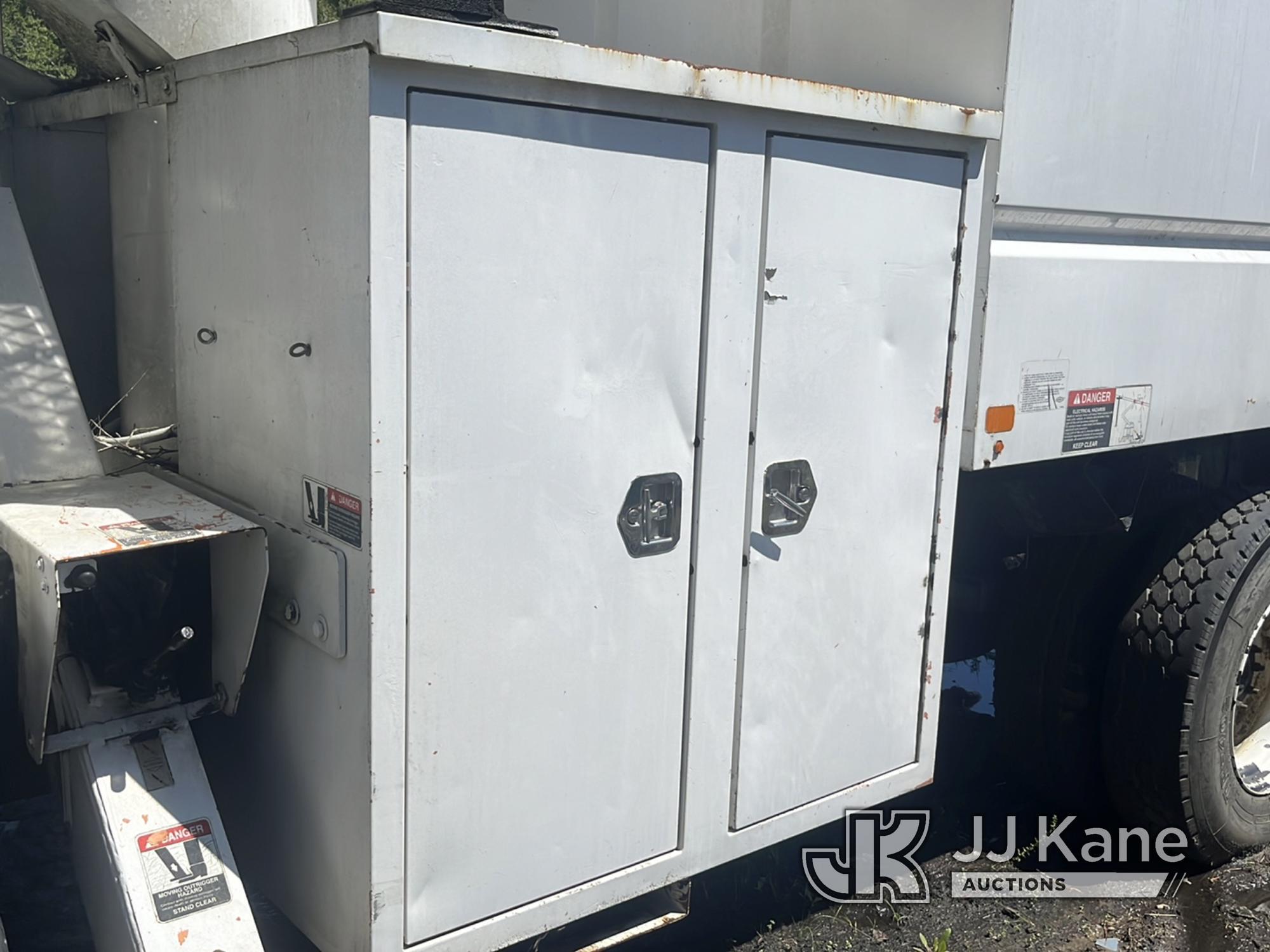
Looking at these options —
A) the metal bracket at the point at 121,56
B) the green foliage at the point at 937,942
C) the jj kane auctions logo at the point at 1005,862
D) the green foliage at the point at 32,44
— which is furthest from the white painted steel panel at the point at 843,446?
the green foliage at the point at 32,44

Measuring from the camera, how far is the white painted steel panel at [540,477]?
1611 millimetres

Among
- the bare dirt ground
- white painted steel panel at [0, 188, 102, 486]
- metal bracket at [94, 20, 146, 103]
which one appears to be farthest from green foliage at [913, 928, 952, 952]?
metal bracket at [94, 20, 146, 103]

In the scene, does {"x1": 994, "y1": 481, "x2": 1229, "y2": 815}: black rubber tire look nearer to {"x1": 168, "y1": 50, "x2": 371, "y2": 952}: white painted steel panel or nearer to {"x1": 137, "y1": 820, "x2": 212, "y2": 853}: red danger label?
{"x1": 168, "y1": 50, "x2": 371, "y2": 952}: white painted steel panel

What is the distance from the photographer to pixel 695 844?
205 centimetres

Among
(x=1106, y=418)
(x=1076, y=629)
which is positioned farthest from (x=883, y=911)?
(x=1106, y=418)

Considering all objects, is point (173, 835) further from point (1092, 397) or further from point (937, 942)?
point (1092, 397)

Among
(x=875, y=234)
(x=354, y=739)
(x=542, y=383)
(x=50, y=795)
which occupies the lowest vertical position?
(x=50, y=795)

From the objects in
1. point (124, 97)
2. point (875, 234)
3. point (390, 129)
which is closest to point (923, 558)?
point (875, 234)

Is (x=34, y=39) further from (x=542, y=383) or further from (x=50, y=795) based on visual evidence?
(x=542, y=383)

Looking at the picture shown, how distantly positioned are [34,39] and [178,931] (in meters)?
6.34

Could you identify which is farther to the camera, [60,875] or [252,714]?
[60,875]

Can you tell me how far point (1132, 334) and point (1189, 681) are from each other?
843mm

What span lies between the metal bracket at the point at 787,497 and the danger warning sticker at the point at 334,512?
729 millimetres

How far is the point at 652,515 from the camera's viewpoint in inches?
74.2
